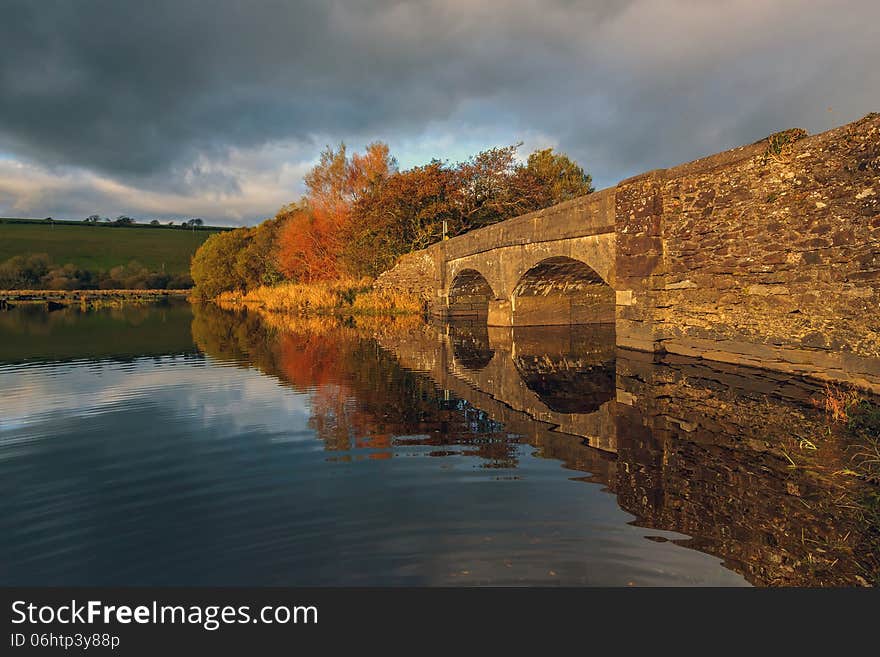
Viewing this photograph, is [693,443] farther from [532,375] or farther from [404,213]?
[404,213]

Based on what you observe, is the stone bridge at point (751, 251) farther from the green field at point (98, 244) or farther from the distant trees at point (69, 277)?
the green field at point (98, 244)

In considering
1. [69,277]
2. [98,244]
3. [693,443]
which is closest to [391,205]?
[693,443]

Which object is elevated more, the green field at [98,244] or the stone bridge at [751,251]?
the green field at [98,244]

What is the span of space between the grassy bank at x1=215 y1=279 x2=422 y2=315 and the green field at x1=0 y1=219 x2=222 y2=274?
220 feet

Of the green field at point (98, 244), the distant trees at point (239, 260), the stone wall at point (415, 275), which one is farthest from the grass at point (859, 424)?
the green field at point (98, 244)

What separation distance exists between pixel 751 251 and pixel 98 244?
117 meters

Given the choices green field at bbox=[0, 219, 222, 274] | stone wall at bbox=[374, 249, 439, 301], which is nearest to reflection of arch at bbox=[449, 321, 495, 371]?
stone wall at bbox=[374, 249, 439, 301]

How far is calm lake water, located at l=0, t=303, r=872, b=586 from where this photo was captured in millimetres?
3166

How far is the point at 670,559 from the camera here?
3193 mm

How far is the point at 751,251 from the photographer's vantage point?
9.98 meters

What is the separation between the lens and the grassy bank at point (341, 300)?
30141 mm

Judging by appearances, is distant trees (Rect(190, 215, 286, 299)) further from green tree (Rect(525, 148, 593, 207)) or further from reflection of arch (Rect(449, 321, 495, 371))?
reflection of arch (Rect(449, 321, 495, 371))

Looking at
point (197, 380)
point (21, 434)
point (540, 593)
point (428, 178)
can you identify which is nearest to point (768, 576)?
point (540, 593)

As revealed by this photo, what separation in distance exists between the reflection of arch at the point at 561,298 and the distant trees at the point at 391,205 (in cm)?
1236
